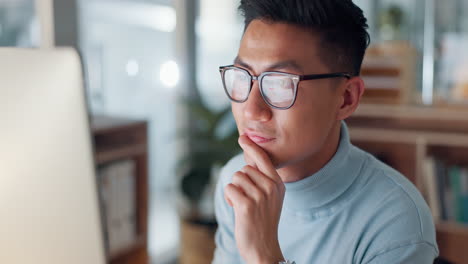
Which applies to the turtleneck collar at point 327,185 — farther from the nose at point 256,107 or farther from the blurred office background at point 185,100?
the blurred office background at point 185,100

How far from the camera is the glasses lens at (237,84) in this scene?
1005mm

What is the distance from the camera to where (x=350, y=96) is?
1096 millimetres

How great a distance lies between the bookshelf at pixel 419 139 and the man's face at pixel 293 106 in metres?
2.10

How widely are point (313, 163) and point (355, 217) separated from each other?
0.49ft

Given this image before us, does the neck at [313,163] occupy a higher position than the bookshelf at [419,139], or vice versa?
the neck at [313,163]

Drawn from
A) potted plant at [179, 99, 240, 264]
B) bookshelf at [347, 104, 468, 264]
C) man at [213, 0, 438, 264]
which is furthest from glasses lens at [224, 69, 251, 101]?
bookshelf at [347, 104, 468, 264]

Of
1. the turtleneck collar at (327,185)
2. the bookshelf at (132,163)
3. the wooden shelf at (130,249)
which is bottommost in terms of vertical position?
the wooden shelf at (130,249)

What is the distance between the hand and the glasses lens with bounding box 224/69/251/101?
0.54ft

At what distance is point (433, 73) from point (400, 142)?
9.03 feet

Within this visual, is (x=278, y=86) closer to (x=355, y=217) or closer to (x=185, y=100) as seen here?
(x=355, y=217)

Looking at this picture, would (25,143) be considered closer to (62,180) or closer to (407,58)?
(62,180)

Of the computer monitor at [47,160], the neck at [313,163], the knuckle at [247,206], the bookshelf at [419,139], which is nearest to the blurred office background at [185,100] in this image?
the bookshelf at [419,139]

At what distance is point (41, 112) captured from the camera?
2.16ft

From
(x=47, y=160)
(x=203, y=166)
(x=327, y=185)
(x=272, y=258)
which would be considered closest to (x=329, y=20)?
(x=327, y=185)
